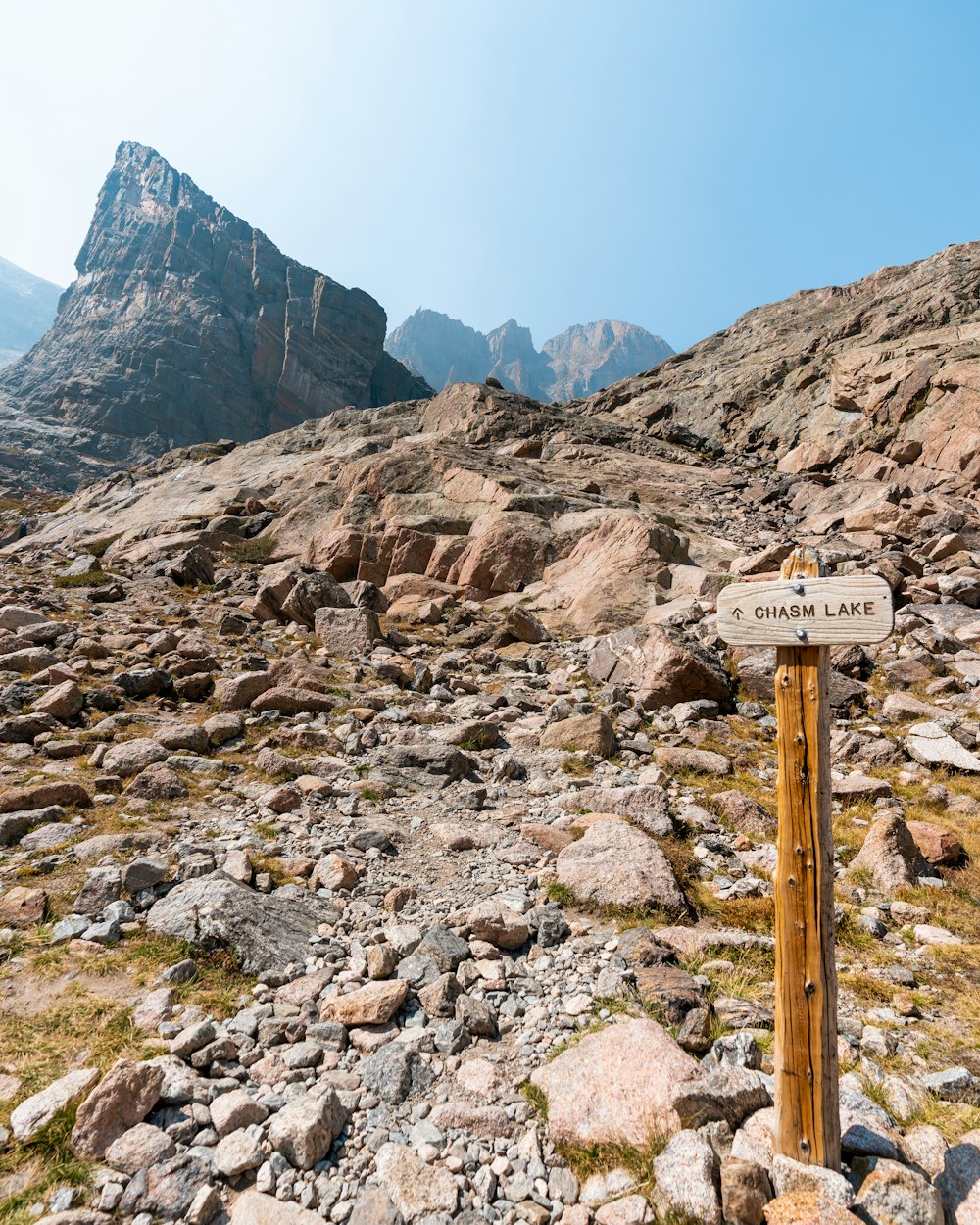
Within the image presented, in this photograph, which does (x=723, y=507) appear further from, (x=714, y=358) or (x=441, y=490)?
(x=714, y=358)

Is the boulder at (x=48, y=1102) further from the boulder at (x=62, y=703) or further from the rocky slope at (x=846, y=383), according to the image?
the rocky slope at (x=846, y=383)

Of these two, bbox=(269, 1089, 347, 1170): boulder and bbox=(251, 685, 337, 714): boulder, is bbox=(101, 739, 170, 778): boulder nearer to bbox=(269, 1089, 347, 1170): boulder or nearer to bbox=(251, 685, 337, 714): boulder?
bbox=(251, 685, 337, 714): boulder

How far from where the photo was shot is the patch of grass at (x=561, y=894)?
7.47m

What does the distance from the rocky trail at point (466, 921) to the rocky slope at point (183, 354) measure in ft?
443

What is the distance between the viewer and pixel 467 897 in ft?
25.2

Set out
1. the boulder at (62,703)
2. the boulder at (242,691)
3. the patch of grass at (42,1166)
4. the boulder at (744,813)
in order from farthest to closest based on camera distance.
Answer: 1. the boulder at (242,691)
2. the boulder at (62,703)
3. the boulder at (744,813)
4. the patch of grass at (42,1166)

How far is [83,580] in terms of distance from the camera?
94.9ft

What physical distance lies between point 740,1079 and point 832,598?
3.33 meters

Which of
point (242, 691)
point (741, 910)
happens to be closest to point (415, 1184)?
point (741, 910)

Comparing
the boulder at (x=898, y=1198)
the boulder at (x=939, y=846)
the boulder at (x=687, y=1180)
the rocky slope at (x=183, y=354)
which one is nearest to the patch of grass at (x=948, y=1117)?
the boulder at (x=898, y=1198)

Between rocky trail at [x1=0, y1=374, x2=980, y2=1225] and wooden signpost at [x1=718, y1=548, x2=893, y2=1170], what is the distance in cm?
41

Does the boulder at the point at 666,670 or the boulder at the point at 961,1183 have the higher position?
the boulder at the point at 666,670

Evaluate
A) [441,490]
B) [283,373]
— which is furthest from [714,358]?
[283,373]

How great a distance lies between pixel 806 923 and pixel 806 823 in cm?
63
